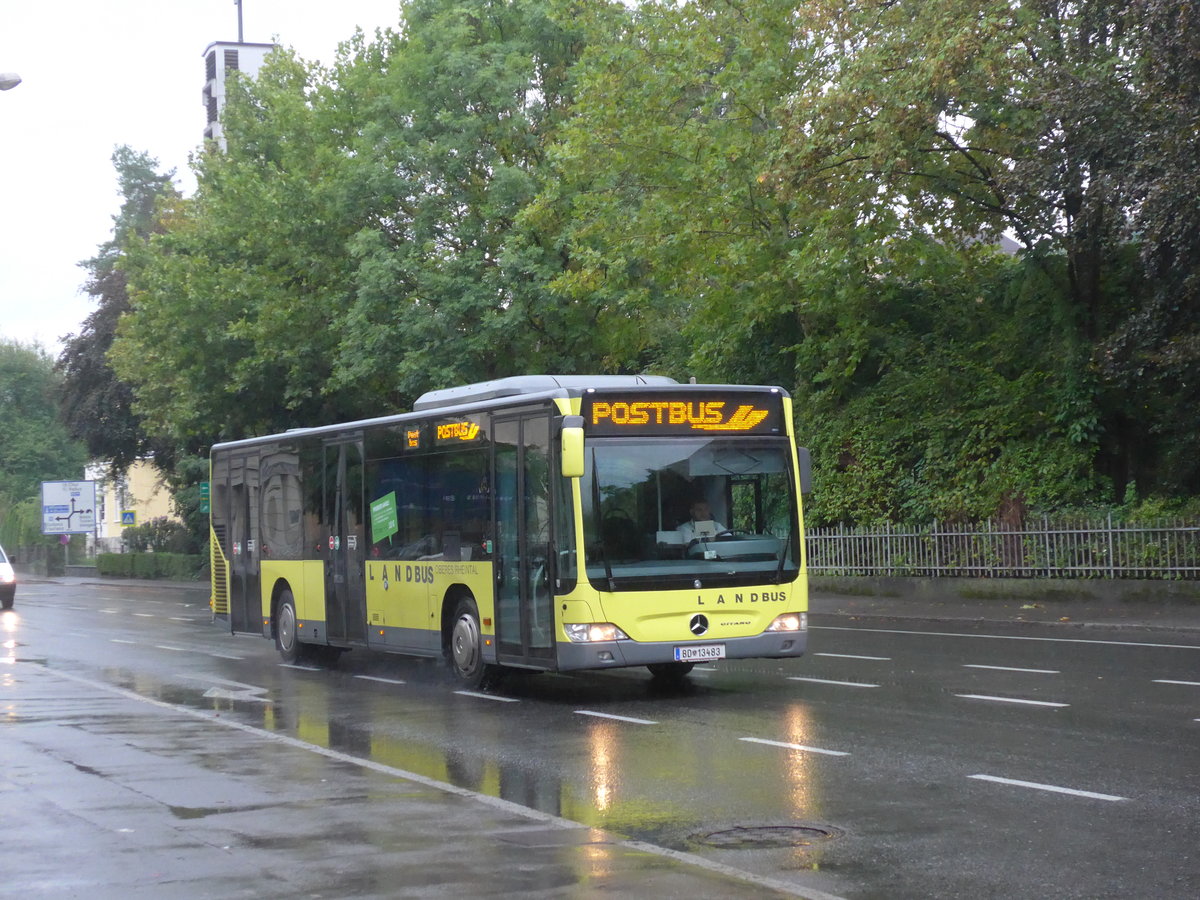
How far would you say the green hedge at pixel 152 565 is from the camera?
59.9 metres

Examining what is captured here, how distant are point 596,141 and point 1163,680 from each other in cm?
1922

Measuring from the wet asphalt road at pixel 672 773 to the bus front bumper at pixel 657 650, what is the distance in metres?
0.43

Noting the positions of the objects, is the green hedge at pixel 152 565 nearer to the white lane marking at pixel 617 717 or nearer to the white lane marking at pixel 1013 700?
the white lane marking at pixel 617 717

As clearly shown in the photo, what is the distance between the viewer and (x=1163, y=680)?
14.2 metres

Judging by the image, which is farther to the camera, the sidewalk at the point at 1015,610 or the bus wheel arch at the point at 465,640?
the sidewalk at the point at 1015,610

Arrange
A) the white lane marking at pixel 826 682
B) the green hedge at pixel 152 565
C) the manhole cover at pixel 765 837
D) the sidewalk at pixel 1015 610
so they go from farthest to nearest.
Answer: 1. the green hedge at pixel 152 565
2. the sidewalk at pixel 1015 610
3. the white lane marking at pixel 826 682
4. the manhole cover at pixel 765 837

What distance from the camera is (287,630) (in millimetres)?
20094

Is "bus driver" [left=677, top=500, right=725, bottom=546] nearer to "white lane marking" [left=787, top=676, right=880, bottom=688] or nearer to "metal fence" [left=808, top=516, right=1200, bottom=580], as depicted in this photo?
"white lane marking" [left=787, top=676, right=880, bottom=688]

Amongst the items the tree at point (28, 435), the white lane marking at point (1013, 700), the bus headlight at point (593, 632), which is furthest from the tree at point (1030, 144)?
the tree at point (28, 435)

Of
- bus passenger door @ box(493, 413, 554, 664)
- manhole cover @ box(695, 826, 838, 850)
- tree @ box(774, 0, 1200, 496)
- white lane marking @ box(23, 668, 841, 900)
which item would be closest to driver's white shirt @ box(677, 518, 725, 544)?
bus passenger door @ box(493, 413, 554, 664)

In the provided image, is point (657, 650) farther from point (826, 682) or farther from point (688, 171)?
point (688, 171)

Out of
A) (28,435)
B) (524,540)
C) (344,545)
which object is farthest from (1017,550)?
(28,435)

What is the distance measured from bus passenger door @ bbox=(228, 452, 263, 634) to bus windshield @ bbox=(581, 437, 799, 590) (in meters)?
8.56

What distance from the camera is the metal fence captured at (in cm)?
2338
